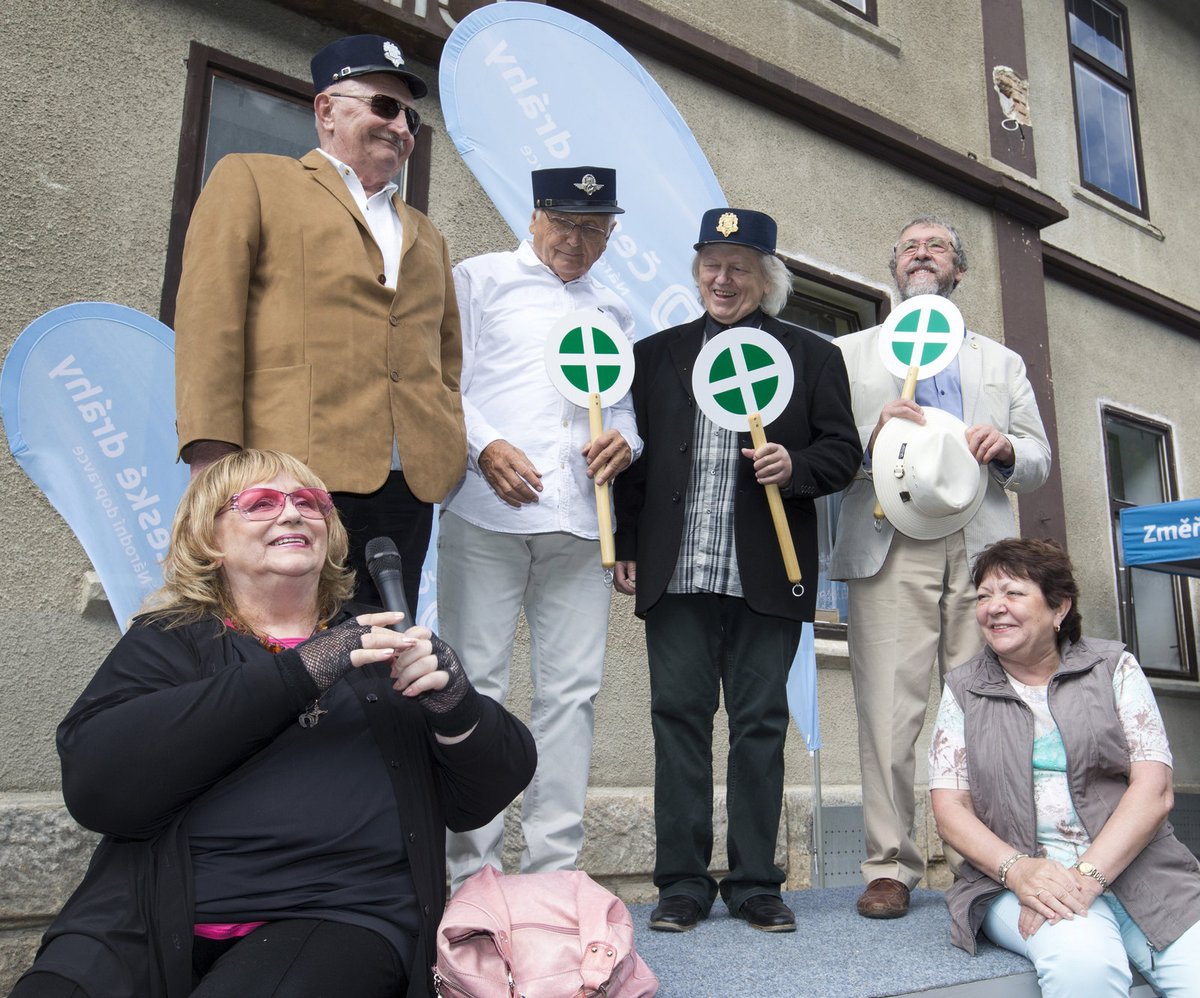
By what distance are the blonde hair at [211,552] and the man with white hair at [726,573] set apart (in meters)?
1.06

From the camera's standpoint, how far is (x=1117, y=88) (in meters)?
9.74

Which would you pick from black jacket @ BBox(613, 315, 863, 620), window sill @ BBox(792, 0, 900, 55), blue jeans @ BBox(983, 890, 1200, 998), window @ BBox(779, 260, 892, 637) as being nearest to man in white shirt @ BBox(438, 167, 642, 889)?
black jacket @ BBox(613, 315, 863, 620)

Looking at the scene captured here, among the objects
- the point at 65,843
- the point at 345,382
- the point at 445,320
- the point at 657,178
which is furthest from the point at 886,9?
the point at 65,843

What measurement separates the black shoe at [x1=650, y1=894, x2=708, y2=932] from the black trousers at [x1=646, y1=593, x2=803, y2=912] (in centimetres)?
2

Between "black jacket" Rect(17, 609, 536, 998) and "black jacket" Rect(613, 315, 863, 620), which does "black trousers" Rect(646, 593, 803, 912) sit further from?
"black jacket" Rect(17, 609, 536, 998)

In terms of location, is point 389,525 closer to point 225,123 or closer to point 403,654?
point 403,654

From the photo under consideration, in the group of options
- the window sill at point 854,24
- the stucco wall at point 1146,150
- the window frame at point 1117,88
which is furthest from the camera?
the window frame at point 1117,88

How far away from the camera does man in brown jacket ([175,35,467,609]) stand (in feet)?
8.87

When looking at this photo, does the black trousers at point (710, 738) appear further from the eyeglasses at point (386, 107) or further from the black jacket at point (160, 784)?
the eyeglasses at point (386, 107)

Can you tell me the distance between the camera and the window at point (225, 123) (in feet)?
14.8

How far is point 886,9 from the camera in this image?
7.55 m

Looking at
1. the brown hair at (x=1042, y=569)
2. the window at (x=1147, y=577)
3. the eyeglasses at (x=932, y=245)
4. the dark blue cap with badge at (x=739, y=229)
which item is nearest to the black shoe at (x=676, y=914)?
the brown hair at (x=1042, y=569)

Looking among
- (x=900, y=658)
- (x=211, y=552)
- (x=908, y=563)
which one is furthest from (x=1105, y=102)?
(x=211, y=552)

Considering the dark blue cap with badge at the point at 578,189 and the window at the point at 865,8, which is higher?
the window at the point at 865,8
